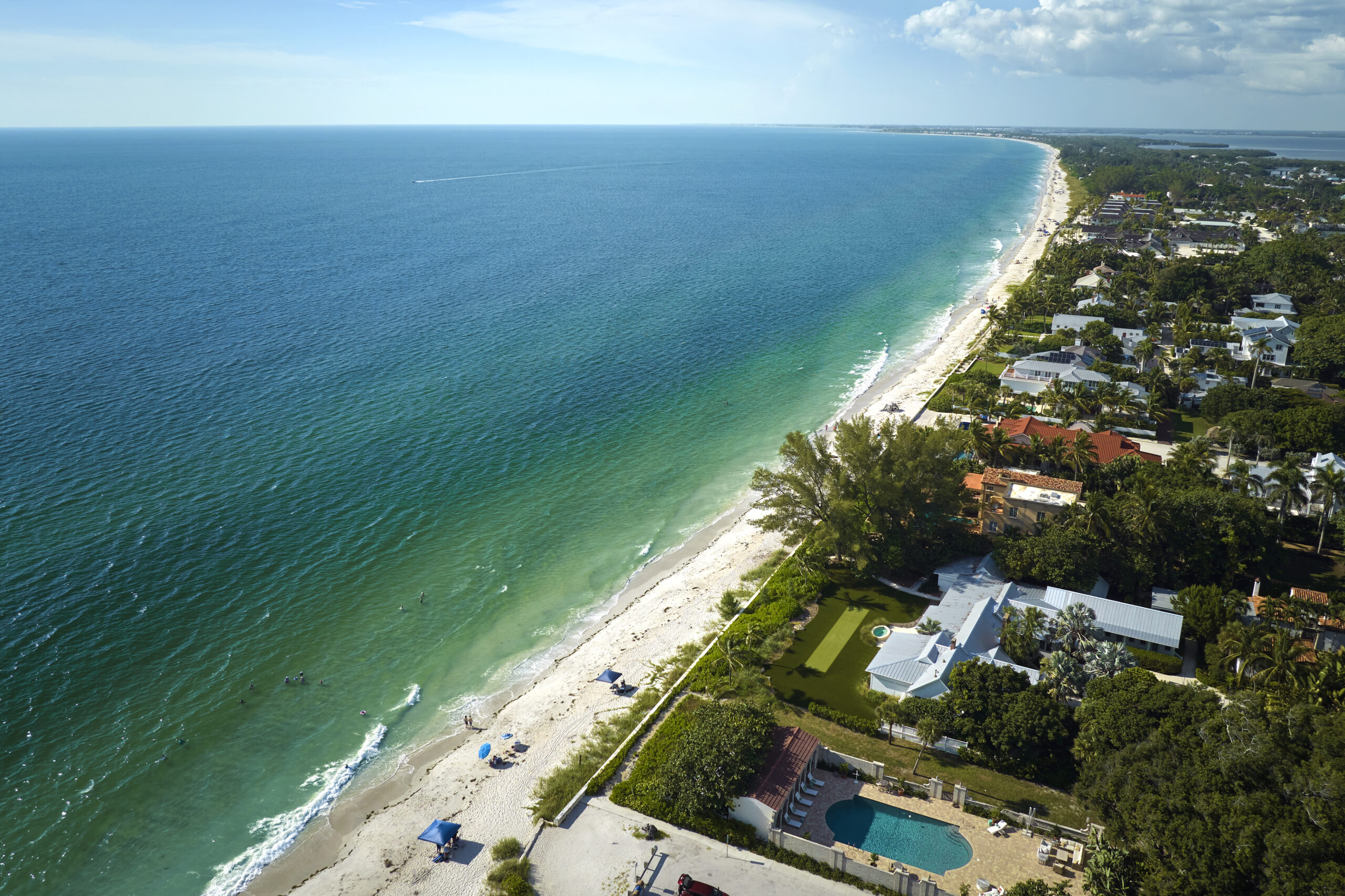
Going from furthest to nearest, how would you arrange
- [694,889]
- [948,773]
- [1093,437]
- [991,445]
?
[1093,437]
[991,445]
[948,773]
[694,889]

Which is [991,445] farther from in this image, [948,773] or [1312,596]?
[948,773]

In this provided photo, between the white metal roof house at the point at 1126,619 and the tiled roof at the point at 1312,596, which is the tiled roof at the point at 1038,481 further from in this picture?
Answer: the tiled roof at the point at 1312,596

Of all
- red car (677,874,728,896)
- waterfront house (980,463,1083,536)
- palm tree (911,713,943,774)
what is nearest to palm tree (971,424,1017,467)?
waterfront house (980,463,1083,536)

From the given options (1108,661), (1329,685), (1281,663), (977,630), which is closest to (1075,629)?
(1108,661)

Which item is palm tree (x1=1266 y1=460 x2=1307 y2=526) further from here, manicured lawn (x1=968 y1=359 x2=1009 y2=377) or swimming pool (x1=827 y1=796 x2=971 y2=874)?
swimming pool (x1=827 y1=796 x2=971 y2=874)

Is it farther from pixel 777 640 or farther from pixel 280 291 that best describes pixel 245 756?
pixel 280 291

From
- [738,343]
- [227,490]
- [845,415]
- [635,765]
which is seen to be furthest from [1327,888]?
[738,343]

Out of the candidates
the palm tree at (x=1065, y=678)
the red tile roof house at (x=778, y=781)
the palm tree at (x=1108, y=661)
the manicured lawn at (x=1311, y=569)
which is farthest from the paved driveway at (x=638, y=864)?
the manicured lawn at (x=1311, y=569)
